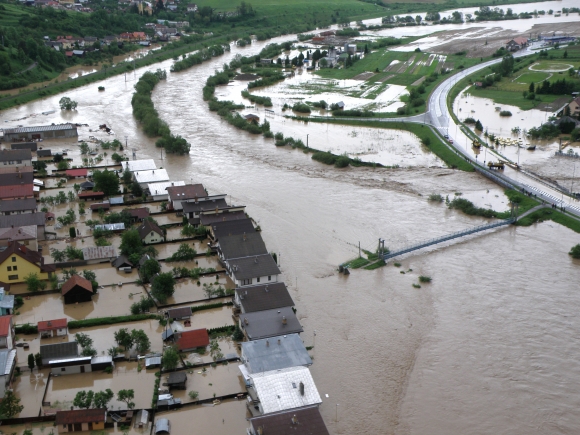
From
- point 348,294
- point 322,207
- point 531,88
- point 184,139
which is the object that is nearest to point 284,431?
point 348,294

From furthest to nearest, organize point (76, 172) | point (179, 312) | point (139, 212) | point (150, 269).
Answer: point (76, 172) → point (139, 212) → point (150, 269) → point (179, 312)

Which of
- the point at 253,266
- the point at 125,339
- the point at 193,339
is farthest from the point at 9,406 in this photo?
the point at 253,266

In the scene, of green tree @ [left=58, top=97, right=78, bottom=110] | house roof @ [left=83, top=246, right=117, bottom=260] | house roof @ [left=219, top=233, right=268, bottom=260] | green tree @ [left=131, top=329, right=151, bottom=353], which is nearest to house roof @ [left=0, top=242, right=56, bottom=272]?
house roof @ [left=83, top=246, right=117, bottom=260]

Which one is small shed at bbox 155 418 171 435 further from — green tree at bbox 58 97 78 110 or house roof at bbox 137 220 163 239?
green tree at bbox 58 97 78 110

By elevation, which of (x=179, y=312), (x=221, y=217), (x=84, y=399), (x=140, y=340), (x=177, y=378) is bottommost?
(x=177, y=378)

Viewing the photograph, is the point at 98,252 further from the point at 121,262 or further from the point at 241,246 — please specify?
the point at 241,246
